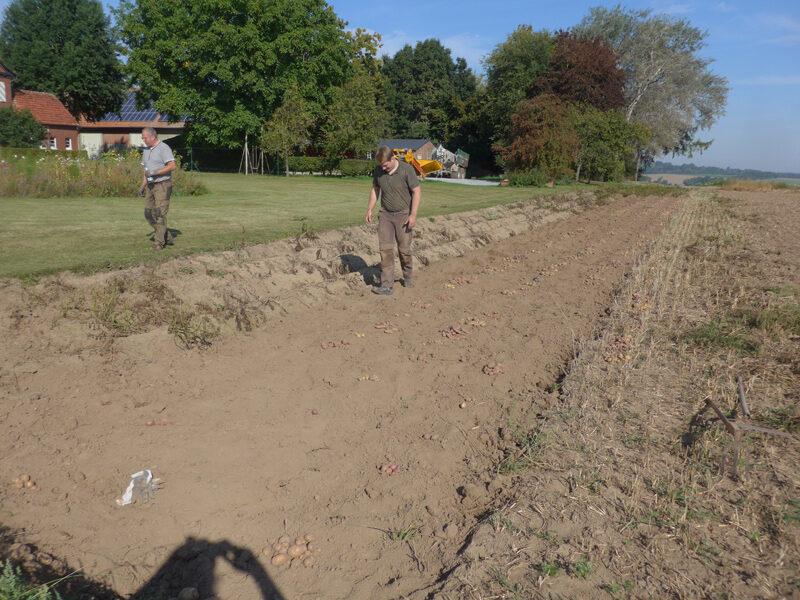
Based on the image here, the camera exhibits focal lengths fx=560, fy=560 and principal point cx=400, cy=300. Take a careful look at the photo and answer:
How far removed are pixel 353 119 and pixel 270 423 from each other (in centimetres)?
3099

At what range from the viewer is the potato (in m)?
3.16

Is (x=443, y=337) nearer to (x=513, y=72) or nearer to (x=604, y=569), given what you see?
(x=604, y=569)

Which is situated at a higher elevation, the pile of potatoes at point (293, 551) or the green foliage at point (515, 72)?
the green foliage at point (515, 72)

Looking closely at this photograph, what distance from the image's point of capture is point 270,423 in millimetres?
4574

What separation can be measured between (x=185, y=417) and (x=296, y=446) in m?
1.03

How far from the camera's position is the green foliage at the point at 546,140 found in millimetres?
31328

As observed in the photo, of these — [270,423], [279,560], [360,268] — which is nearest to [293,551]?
[279,560]

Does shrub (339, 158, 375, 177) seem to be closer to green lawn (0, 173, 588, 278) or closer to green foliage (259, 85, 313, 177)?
green foliage (259, 85, 313, 177)

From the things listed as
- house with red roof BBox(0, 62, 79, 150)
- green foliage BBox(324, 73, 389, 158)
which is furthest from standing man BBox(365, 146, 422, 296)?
house with red roof BBox(0, 62, 79, 150)

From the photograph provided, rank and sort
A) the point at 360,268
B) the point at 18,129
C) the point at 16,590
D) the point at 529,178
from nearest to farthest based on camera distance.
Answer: the point at 16,590, the point at 360,268, the point at 529,178, the point at 18,129

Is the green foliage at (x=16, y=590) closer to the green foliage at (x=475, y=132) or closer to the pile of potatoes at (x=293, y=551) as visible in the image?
the pile of potatoes at (x=293, y=551)

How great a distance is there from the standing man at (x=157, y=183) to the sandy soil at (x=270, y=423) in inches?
38.3

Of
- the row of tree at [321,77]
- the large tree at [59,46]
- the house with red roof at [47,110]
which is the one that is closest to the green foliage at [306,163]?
the row of tree at [321,77]

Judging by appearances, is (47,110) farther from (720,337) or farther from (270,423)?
(720,337)
